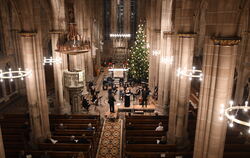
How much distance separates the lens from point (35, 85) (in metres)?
12.0

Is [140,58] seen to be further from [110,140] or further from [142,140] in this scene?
[142,140]

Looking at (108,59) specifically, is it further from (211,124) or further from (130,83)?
(211,124)

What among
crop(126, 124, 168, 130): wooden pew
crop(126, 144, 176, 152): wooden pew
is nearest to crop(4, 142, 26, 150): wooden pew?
crop(126, 144, 176, 152): wooden pew

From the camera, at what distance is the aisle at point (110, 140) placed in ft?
41.4

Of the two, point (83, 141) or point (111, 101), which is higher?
point (111, 101)

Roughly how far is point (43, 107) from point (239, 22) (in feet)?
34.4

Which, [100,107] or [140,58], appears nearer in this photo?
[100,107]

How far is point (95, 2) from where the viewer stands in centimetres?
3238

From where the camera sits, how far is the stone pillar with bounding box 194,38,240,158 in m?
6.97

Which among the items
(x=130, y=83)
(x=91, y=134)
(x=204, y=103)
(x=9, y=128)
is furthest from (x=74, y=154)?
(x=130, y=83)

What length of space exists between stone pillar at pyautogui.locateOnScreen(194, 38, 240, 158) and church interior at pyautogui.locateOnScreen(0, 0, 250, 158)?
30mm

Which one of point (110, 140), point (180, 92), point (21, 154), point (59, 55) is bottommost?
point (110, 140)

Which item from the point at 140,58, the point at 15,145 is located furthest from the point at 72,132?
the point at 140,58

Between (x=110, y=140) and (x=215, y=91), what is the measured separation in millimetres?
8637
